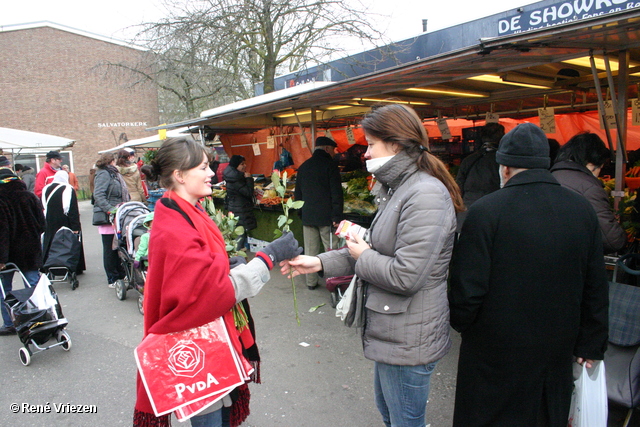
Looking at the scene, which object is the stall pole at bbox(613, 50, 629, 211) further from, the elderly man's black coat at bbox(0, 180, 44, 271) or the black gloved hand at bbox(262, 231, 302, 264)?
the elderly man's black coat at bbox(0, 180, 44, 271)

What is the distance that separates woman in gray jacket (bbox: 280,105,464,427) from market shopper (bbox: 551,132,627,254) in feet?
4.85

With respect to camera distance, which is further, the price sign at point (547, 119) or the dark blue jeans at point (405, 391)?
the price sign at point (547, 119)

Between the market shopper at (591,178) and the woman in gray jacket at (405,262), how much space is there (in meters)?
1.48

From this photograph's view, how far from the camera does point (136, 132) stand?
27344 millimetres

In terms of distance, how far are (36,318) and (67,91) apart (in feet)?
81.3

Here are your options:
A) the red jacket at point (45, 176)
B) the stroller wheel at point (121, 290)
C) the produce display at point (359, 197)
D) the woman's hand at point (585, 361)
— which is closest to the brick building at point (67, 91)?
the red jacket at point (45, 176)

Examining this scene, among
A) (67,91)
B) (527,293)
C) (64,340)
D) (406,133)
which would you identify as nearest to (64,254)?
(64,340)

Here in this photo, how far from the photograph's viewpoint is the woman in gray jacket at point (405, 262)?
1664 millimetres

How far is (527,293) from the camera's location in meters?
1.73

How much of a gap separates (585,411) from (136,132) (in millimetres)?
29181

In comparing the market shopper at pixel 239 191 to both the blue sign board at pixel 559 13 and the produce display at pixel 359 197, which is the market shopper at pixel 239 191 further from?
the blue sign board at pixel 559 13

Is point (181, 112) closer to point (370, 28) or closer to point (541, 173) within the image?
point (370, 28)

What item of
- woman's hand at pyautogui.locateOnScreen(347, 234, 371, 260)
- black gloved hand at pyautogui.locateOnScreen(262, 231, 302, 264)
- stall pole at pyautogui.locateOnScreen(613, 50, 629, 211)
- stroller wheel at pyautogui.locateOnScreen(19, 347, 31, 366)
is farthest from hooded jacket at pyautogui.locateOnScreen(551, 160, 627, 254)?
stroller wheel at pyautogui.locateOnScreen(19, 347, 31, 366)

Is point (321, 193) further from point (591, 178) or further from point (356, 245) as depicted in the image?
point (356, 245)
